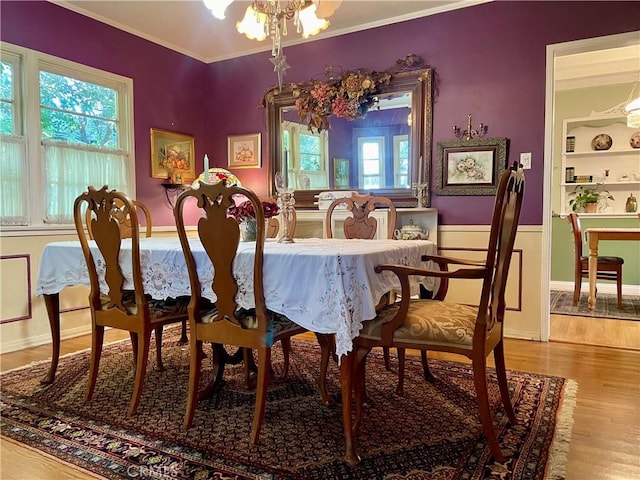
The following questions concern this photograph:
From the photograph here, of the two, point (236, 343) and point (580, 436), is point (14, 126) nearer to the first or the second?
point (236, 343)

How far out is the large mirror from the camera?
3775 mm

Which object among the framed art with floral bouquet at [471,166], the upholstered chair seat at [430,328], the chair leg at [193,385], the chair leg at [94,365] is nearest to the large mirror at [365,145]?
the framed art with floral bouquet at [471,166]

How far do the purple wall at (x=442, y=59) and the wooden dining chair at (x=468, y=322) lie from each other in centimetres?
190

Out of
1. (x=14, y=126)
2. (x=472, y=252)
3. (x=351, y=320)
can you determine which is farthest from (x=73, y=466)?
(x=472, y=252)

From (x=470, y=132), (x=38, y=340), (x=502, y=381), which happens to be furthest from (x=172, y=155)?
(x=502, y=381)

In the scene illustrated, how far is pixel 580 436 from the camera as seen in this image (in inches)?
72.8

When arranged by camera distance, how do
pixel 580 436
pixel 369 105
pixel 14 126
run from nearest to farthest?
pixel 580 436, pixel 14 126, pixel 369 105

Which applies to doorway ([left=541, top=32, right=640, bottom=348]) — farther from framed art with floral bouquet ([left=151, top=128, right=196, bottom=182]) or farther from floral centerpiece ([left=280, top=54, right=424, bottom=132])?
framed art with floral bouquet ([left=151, top=128, right=196, bottom=182])

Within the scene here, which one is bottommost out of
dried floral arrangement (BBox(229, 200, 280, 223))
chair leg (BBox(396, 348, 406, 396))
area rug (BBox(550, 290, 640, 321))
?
area rug (BBox(550, 290, 640, 321))

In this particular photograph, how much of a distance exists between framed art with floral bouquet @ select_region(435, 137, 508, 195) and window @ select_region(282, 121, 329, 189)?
3.54 ft

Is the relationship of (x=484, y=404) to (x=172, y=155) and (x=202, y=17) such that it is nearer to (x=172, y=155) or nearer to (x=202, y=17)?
(x=202, y=17)

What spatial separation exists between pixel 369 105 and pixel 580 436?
117 inches

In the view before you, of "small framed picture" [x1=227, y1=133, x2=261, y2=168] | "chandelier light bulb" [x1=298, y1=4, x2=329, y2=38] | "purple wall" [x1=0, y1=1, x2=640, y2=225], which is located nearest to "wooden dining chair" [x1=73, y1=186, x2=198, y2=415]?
"chandelier light bulb" [x1=298, y1=4, x2=329, y2=38]

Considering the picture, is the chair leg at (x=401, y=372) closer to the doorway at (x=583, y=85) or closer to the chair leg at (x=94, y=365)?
the chair leg at (x=94, y=365)
